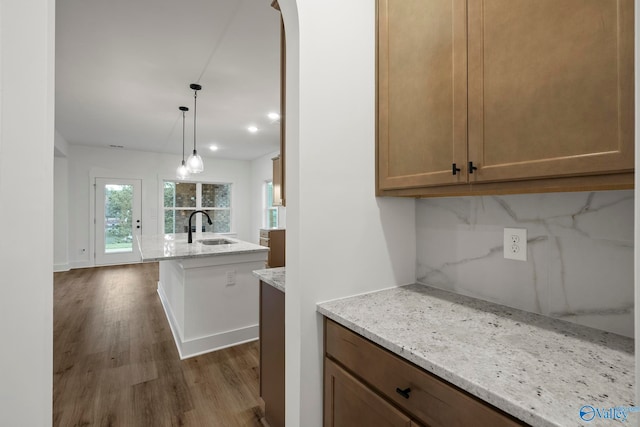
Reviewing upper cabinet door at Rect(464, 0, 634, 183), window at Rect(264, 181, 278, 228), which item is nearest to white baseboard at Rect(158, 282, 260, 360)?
upper cabinet door at Rect(464, 0, 634, 183)

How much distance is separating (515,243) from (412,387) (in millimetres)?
680

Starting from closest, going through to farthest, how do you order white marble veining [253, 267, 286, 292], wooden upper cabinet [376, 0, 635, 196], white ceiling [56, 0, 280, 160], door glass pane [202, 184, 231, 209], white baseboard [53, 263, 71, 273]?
wooden upper cabinet [376, 0, 635, 196]
white marble veining [253, 267, 286, 292]
white ceiling [56, 0, 280, 160]
white baseboard [53, 263, 71, 273]
door glass pane [202, 184, 231, 209]

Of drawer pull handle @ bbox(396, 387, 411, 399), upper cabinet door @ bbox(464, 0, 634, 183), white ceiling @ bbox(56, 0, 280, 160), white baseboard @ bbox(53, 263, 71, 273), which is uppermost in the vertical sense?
white ceiling @ bbox(56, 0, 280, 160)

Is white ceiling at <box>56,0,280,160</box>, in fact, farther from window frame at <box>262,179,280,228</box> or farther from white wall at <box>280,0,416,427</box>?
window frame at <box>262,179,280,228</box>

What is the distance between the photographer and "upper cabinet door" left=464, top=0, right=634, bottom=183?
0.70 meters

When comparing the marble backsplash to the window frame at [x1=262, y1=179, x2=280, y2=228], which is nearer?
the marble backsplash

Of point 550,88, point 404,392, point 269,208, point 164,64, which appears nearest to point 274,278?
point 404,392

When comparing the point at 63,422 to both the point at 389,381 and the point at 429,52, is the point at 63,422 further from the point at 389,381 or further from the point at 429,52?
the point at 429,52

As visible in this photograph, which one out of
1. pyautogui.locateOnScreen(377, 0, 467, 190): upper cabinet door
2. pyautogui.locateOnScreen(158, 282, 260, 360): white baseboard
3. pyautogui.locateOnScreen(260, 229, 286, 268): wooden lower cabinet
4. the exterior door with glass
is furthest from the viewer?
the exterior door with glass

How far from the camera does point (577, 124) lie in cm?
77

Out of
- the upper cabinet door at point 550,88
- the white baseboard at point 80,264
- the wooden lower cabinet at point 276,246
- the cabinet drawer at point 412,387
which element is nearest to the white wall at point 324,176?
the cabinet drawer at point 412,387

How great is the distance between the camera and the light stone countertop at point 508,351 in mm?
610

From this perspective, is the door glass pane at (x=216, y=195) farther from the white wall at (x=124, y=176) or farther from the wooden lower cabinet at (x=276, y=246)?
the wooden lower cabinet at (x=276, y=246)

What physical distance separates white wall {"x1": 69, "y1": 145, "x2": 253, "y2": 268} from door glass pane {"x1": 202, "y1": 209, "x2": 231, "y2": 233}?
0.51 feet
